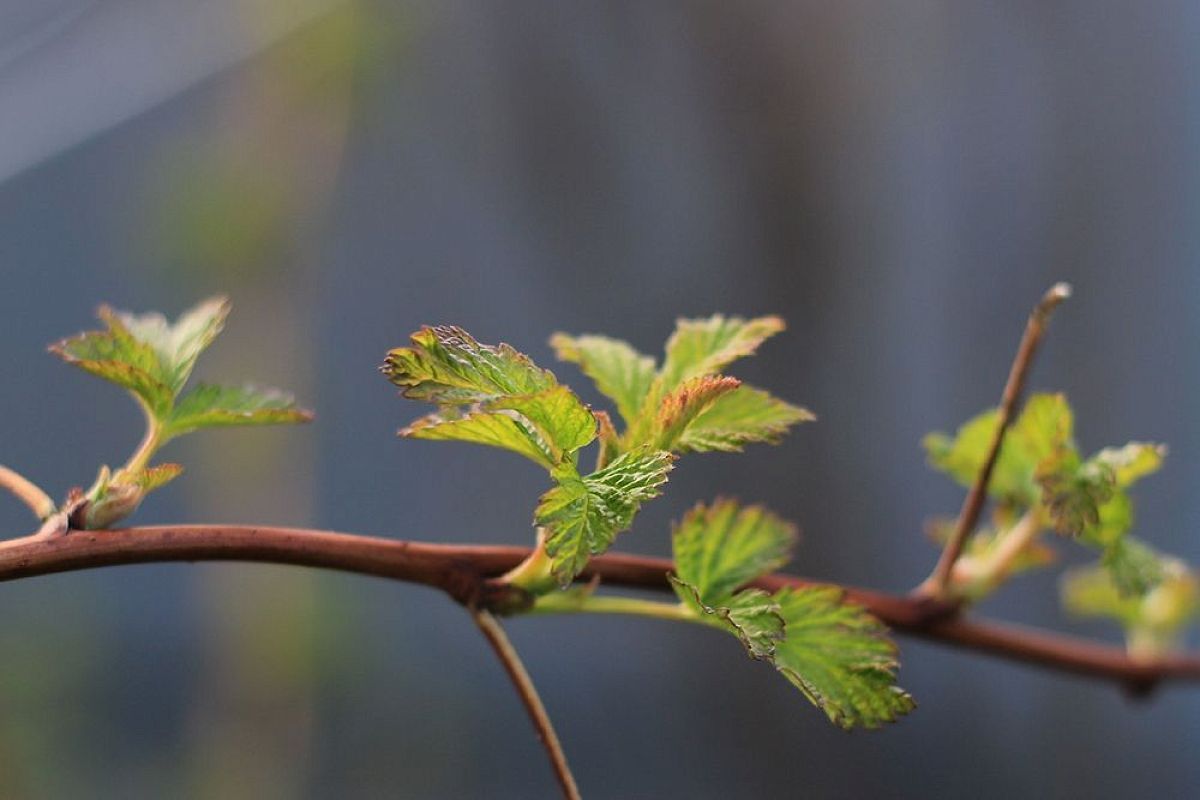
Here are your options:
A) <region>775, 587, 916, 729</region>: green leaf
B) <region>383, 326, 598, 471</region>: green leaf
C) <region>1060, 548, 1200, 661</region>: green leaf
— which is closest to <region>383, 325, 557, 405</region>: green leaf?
<region>383, 326, 598, 471</region>: green leaf

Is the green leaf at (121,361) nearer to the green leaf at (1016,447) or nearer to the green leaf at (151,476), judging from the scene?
the green leaf at (151,476)

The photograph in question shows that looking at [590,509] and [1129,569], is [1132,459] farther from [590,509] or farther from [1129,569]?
[590,509]

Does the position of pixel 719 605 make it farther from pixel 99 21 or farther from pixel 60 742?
pixel 99 21

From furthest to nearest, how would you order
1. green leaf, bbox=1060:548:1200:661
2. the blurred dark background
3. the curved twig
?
the blurred dark background
green leaf, bbox=1060:548:1200:661
the curved twig

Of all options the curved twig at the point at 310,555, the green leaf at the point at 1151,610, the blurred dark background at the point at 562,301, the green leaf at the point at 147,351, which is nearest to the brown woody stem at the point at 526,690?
the curved twig at the point at 310,555

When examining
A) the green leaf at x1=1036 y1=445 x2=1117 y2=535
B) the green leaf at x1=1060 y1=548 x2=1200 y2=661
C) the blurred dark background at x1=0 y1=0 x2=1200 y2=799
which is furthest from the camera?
the blurred dark background at x1=0 y1=0 x2=1200 y2=799

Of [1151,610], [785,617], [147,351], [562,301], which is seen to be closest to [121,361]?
[147,351]

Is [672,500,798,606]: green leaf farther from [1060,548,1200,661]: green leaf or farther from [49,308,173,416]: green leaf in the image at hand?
[1060,548,1200,661]: green leaf
